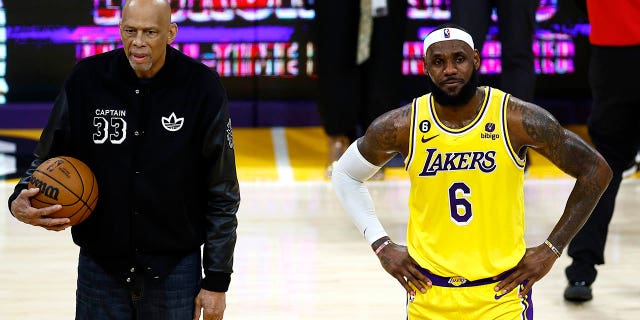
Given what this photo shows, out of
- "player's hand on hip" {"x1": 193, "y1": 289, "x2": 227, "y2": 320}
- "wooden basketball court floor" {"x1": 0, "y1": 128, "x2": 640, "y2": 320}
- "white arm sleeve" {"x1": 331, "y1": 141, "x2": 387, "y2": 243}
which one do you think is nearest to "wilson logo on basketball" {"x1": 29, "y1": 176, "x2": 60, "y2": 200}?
"player's hand on hip" {"x1": 193, "y1": 289, "x2": 227, "y2": 320}

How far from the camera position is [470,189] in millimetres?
3848

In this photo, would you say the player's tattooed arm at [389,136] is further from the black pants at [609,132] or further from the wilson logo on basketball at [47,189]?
the black pants at [609,132]

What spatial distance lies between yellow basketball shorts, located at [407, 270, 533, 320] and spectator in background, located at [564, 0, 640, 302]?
2.06 meters

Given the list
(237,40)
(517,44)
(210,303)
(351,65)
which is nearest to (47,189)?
(210,303)

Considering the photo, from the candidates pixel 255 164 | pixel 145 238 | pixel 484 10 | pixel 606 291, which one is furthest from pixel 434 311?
pixel 255 164

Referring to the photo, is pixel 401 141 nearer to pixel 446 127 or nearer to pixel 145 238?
pixel 446 127

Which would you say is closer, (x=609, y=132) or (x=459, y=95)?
(x=459, y=95)

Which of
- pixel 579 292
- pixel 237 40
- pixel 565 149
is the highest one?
pixel 565 149

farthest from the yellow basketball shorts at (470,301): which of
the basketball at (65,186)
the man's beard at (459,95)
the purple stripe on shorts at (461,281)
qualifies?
the basketball at (65,186)

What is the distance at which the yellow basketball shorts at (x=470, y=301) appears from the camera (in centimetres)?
387

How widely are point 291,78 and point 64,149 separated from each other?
642 cm

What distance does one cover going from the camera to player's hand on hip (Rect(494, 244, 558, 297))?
12.8ft

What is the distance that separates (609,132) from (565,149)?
208cm

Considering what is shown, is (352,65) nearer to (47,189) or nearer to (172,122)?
(172,122)
